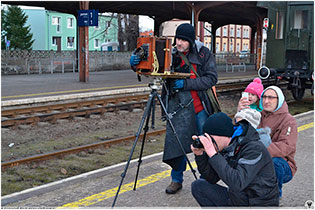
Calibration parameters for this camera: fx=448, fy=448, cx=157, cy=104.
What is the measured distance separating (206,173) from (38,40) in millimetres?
50591

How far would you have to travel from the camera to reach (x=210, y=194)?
379 centimetres

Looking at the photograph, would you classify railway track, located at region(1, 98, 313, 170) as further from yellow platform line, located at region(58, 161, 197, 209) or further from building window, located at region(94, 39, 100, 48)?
building window, located at region(94, 39, 100, 48)

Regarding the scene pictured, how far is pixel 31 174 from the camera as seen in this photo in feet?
21.0

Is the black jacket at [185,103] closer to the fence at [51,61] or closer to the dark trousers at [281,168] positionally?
the dark trousers at [281,168]

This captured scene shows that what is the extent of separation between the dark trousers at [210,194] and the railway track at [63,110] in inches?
270

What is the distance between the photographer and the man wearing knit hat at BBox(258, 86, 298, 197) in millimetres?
4305

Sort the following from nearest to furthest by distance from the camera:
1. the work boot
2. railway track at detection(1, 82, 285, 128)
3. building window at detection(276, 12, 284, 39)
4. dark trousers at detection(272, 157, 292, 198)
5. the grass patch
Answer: dark trousers at detection(272, 157, 292, 198), the work boot, the grass patch, railway track at detection(1, 82, 285, 128), building window at detection(276, 12, 284, 39)

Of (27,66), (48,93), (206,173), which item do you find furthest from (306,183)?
(27,66)

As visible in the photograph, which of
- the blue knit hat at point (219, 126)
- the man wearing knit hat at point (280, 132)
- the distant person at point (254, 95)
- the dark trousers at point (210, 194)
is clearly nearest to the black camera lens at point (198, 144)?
the blue knit hat at point (219, 126)

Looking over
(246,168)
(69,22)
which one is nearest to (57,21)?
(69,22)

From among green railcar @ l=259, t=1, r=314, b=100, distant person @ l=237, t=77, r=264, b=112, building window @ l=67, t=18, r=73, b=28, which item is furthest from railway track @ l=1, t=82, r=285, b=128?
building window @ l=67, t=18, r=73, b=28

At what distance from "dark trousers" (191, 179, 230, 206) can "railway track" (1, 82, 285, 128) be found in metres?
6.87

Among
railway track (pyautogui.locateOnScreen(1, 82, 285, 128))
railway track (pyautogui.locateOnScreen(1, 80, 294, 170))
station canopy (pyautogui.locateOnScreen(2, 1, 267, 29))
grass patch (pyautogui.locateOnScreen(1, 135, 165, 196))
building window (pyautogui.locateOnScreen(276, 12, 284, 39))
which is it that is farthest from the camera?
station canopy (pyautogui.locateOnScreen(2, 1, 267, 29))

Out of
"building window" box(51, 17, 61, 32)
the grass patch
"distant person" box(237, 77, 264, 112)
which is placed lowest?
the grass patch
